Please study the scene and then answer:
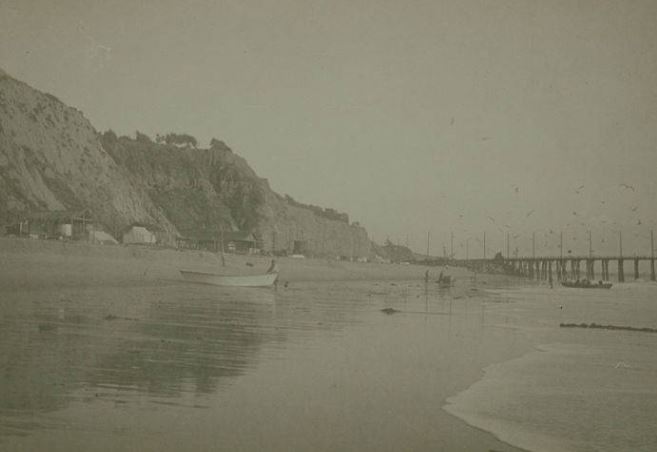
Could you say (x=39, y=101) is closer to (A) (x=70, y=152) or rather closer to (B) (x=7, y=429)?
(A) (x=70, y=152)

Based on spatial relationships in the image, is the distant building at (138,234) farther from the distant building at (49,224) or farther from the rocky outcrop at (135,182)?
the distant building at (49,224)

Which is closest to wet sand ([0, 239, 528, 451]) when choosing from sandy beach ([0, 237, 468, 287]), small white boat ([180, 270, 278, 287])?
sandy beach ([0, 237, 468, 287])

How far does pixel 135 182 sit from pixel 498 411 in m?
99.4

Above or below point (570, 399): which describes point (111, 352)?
above

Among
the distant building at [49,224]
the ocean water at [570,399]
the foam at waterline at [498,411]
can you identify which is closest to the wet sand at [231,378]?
the foam at waterline at [498,411]

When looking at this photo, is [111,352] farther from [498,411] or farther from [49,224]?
[49,224]

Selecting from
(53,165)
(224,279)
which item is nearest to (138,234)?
(53,165)

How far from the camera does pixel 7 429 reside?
733 centimetres

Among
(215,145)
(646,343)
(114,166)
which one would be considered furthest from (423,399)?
(215,145)

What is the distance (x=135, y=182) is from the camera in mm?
102625

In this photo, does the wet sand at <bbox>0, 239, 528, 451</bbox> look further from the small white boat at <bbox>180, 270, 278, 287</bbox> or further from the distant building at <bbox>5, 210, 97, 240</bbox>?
the distant building at <bbox>5, 210, 97, 240</bbox>

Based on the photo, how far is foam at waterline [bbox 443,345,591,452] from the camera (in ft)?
26.3

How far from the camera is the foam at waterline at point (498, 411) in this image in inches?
316

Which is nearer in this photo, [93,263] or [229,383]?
[229,383]
